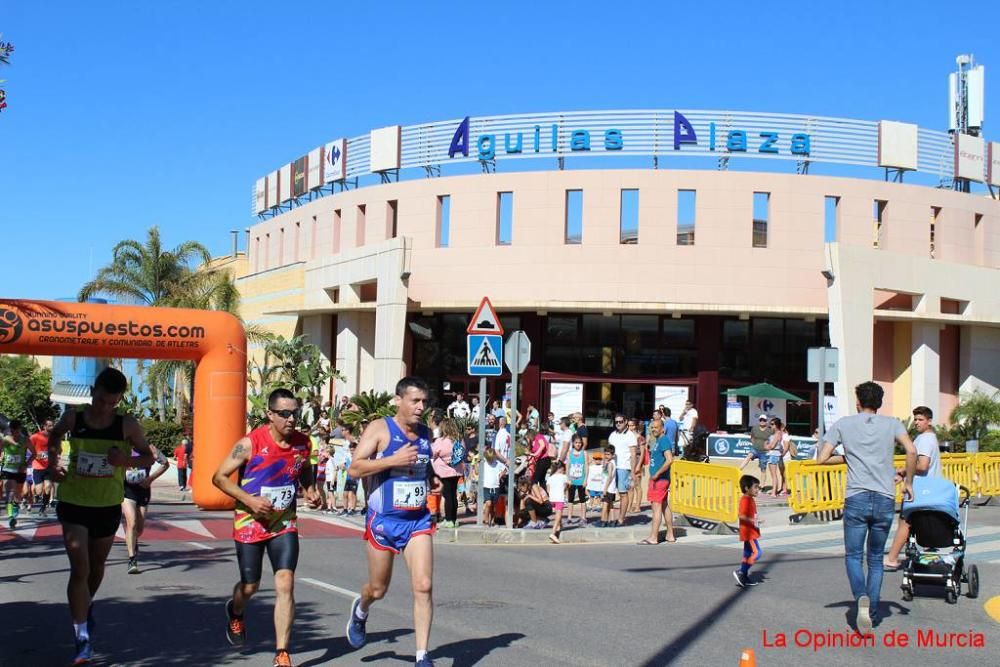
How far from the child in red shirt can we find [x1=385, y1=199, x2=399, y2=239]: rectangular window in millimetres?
27529

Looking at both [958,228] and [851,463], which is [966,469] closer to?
[851,463]

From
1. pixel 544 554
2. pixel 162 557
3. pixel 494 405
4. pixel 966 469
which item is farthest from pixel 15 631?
pixel 494 405

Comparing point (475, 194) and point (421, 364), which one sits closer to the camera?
point (475, 194)

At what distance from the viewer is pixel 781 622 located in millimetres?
9023

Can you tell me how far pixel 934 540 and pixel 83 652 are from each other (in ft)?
23.0

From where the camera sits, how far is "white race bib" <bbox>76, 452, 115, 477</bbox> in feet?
24.2

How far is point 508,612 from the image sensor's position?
9.39m

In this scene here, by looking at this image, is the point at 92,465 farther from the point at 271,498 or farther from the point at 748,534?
the point at 748,534

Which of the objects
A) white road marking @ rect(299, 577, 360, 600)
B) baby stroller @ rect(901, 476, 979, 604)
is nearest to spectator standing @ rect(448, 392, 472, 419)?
white road marking @ rect(299, 577, 360, 600)

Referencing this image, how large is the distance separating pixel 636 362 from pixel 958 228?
38.6ft

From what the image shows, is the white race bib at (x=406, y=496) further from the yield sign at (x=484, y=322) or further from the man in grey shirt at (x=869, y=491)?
the yield sign at (x=484, y=322)

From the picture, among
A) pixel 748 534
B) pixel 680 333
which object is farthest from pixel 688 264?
pixel 748 534

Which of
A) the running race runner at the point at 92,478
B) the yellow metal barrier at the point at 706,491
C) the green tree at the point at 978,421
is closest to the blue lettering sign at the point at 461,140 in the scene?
the green tree at the point at 978,421

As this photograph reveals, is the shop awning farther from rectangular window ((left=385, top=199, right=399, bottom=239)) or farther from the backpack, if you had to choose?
the backpack
